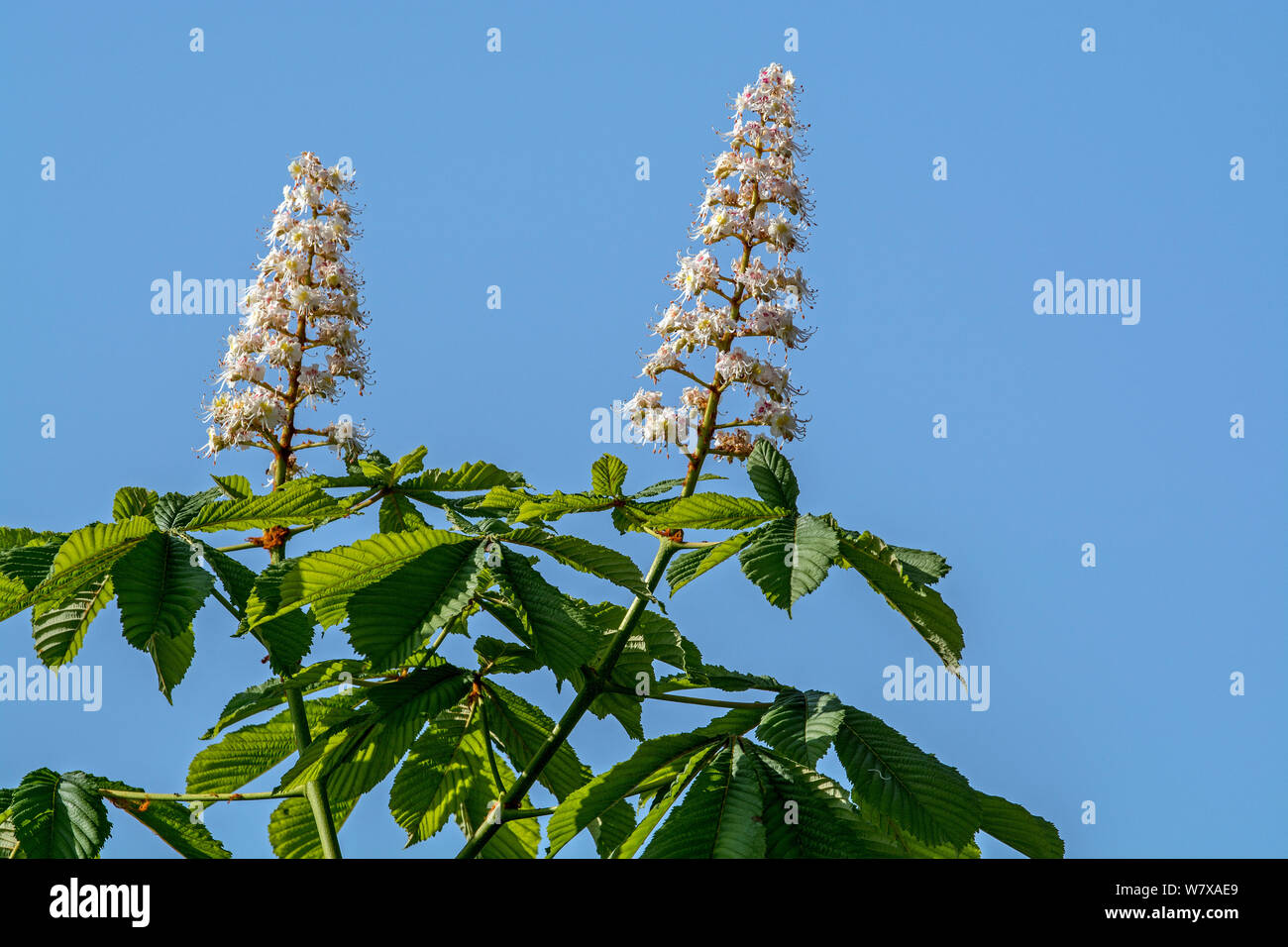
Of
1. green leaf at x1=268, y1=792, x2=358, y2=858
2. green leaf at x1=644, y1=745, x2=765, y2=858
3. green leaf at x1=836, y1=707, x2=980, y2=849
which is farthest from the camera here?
green leaf at x1=268, y1=792, x2=358, y2=858

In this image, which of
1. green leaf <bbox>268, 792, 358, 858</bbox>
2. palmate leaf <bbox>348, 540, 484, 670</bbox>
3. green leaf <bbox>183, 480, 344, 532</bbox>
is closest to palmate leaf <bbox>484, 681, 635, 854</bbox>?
green leaf <bbox>268, 792, 358, 858</bbox>

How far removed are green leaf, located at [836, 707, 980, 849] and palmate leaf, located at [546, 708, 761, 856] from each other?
33cm

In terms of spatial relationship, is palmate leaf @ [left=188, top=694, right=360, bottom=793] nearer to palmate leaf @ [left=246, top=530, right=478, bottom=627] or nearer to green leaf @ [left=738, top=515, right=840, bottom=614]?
palmate leaf @ [left=246, top=530, right=478, bottom=627]

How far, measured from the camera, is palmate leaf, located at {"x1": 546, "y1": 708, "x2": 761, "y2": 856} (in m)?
3.55

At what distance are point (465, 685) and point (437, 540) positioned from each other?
2.63 feet

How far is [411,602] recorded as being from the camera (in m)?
3.41

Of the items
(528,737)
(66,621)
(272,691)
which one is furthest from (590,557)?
(66,621)

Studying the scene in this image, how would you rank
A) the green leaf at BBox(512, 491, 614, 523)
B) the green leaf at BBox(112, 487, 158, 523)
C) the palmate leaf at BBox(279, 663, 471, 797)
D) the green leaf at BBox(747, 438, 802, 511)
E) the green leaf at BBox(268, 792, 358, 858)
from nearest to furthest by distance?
the green leaf at BBox(747, 438, 802, 511) < the green leaf at BBox(512, 491, 614, 523) < the palmate leaf at BBox(279, 663, 471, 797) < the green leaf at BBox(112, 487, 158, 523) < the green leaf at BBox(268, 792, 358, 858)

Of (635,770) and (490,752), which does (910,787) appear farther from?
(490,752)

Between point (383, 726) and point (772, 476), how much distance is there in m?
1.41

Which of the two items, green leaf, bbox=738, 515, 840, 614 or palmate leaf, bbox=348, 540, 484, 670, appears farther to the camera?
palmate leaf, bbox=348, 540, 484, 670

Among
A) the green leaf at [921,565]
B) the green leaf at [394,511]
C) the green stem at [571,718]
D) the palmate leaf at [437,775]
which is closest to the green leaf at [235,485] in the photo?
the green leaf at [394,511]
